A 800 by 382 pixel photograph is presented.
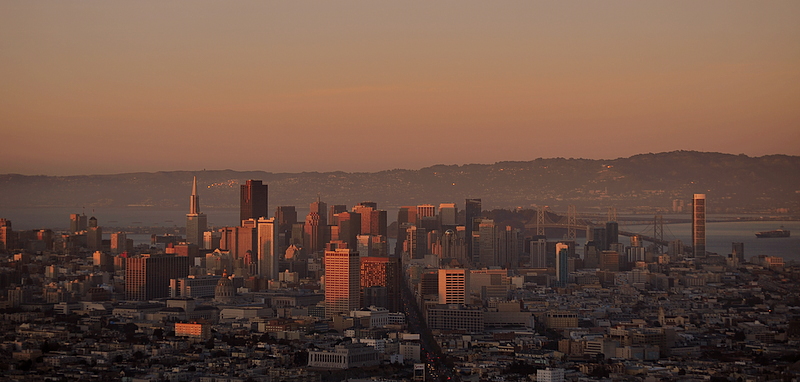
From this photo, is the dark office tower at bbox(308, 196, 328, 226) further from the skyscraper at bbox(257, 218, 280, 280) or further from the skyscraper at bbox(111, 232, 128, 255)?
the skyscraper at bbox(111, 232, 128, 255)

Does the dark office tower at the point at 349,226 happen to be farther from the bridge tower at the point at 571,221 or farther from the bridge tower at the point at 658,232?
the bridge tower at the point at 658,232

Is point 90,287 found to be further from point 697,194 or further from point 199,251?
point 697,194

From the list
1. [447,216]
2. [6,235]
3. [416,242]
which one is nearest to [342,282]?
[6,235]

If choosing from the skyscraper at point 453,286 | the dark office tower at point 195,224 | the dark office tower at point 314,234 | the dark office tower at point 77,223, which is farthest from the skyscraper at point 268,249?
the skyscraper at point 453,286

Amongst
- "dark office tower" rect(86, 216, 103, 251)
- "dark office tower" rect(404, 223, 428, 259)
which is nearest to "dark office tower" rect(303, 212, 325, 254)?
"dark office tower" rect(404, 223, 428, 259)

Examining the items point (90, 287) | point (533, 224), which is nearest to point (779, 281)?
point (90, 287)

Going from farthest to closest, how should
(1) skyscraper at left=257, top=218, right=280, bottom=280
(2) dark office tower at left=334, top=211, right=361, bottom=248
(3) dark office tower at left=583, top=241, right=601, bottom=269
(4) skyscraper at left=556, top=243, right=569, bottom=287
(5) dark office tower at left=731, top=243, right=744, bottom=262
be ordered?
1. (2) dark office tower at left=334, top=211, right=361, bottom=248
2. (3) dark office tower at left=583, top=241, right=601, bottom=269
3. (5) dark office tower at left=731, top=243, right=744, bottom=262
4. (1) skyscraper at left=257, top=218, right=280, bottom=280
5. (4) skyscraper at left=556, top=243, right=569, bottom=287
